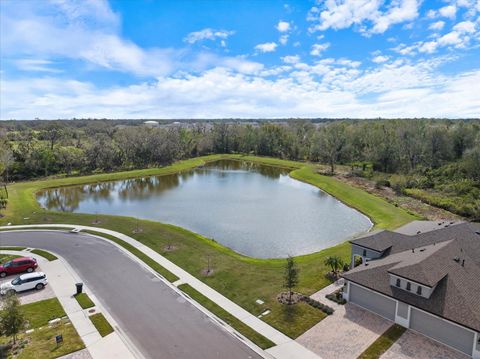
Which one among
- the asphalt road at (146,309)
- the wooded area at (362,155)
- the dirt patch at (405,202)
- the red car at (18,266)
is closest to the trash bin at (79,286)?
the asphalt road at (146,309)

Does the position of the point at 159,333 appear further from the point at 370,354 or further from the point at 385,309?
the point at 385,309

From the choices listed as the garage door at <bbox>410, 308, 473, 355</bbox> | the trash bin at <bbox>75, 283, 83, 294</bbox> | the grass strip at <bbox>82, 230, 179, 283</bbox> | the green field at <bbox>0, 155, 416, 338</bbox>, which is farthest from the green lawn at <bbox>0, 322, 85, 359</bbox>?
the garage door at <bbox>410, 308, 473, 355</bbox>

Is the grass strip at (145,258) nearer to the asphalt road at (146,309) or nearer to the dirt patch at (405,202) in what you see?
the asphalt road at (146,309)

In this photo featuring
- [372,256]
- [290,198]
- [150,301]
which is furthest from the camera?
[290,198]

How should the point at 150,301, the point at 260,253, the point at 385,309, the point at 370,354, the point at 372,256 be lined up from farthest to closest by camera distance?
the point at 260,253 → the point at 372,256 → the point at 150,301 → the point at 385,309 → the point at 370,354

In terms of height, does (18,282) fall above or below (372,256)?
below

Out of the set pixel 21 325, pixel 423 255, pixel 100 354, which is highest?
pixel 423 255

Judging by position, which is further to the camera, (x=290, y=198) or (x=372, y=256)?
(x=290, y=198)

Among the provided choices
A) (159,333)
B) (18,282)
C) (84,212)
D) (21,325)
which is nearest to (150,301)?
(159,333)
